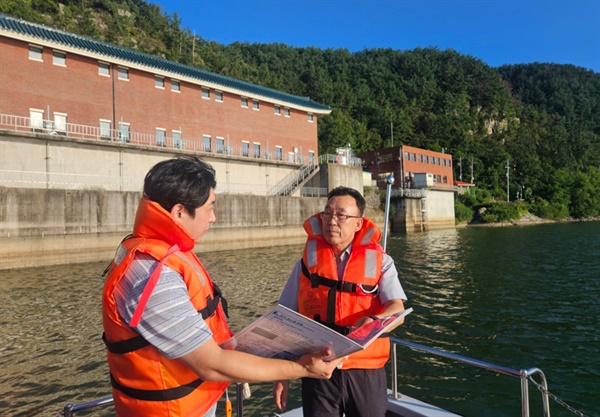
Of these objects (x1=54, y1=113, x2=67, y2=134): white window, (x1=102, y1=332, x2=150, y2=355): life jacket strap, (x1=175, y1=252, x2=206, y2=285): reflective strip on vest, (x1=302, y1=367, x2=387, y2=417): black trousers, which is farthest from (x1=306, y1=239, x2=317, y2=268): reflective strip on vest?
(x1=54, y1=113, x2=67, y2=134): white window

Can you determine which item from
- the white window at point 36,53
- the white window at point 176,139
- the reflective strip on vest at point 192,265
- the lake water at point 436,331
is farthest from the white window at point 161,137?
the reflective strip on vest at point 192,265

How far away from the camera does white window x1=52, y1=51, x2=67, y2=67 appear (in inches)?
1058

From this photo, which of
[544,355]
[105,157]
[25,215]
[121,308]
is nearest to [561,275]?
[544,355]

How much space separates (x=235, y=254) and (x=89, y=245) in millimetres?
8115

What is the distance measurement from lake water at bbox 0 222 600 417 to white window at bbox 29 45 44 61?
50.7ft

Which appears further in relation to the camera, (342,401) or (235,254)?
(235,254)

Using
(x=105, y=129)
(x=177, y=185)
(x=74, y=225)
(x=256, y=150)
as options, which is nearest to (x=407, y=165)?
(x=256, y=150)

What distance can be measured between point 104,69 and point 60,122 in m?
5.14

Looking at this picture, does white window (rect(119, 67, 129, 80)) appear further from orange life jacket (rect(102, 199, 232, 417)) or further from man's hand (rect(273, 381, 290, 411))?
orange life jacket (rect(102, 199, 232, 417))

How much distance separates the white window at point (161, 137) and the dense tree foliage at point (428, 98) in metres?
30.3

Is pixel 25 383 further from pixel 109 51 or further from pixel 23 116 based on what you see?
pixel 109 51

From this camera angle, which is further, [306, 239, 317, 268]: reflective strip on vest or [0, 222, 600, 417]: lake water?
[0, 222, 600, 417]: lake water

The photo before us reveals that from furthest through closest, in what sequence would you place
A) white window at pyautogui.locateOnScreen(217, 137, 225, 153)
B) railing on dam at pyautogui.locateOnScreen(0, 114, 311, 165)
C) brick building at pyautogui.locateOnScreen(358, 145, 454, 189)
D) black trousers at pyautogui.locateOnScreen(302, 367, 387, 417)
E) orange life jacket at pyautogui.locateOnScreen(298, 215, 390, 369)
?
brick building at pyautogui.locateOnScreen(358, 145, 454, 189) → white window at pyautogui.locateOnScreen(217, 137, 225, 153) → railing on dam at pyautogui.locateOnScreen(0, 114, 311, 165) → orange life jacket at pyautogui.locateOnScreen(298, 215, 390, 369) → black trousers at pyautogui.locateOnScreen(302, 367, 387, 417)

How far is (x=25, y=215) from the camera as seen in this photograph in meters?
19.2
